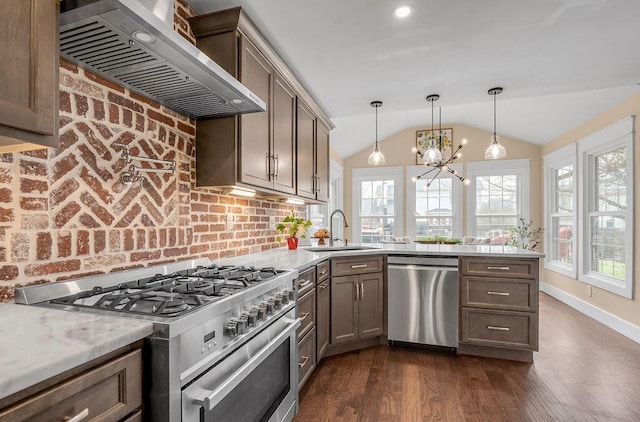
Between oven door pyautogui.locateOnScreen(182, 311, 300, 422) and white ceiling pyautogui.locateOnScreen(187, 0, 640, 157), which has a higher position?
white ceiling pyautogui.locateOnScreen(187, 0, 640, 157)

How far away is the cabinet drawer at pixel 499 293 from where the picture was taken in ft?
8.99

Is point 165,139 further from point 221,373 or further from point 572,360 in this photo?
point 572,360

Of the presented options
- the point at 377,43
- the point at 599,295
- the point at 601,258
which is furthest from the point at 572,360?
the point at 377,43

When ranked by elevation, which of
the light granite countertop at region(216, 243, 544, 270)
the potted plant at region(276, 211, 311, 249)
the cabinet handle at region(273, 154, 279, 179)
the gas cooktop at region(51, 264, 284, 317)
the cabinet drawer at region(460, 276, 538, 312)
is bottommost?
the cabinet drawer at region(460, 276, 538, 312)

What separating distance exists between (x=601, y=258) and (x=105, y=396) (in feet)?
17.0

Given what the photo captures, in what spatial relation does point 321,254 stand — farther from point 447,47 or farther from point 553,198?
point 553,198

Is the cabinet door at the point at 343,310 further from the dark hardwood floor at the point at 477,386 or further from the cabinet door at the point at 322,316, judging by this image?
the dark hardwood floor at the point at 477,386

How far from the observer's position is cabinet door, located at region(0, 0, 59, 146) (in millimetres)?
827

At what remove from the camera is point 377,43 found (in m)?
2.27

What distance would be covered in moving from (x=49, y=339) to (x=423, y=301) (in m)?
2.71

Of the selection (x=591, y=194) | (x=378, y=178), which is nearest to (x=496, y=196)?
(x=591, y=194)

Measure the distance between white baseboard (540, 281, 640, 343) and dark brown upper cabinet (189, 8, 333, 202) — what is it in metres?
3.71

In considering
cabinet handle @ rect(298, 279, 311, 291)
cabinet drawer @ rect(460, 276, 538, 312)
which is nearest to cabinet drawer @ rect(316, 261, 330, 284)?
cabinet handle @ rect(298, 279, 311, 291)

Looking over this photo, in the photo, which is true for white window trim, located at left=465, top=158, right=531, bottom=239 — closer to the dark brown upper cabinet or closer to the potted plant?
the potted plant
